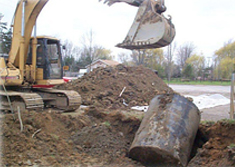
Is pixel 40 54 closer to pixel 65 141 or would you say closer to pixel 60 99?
pixel 60 99

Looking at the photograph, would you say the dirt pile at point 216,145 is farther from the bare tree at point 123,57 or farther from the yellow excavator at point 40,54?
the bare tree at point 123,57

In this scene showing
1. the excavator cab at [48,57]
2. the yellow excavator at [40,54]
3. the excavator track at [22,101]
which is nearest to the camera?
the yellow excavator at [40,54]

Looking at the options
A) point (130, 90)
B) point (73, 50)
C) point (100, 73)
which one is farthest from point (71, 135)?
point (73, 50)

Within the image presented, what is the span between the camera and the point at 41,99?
8.06m

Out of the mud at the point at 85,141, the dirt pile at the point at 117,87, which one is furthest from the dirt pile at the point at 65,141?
the dirt pile at the point at 117,87

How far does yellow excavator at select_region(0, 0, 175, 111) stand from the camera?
7066 mm

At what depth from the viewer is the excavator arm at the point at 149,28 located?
6.82 metres

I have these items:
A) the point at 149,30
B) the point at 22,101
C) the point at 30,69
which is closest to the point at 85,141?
the point at 22,101

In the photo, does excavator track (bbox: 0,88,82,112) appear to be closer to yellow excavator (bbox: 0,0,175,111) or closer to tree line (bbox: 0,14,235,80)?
yellow excavator (bbox: 0,0,175,111)

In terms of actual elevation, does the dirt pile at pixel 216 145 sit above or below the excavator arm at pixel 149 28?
below

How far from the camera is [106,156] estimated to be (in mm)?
5020

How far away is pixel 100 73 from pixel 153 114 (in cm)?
932

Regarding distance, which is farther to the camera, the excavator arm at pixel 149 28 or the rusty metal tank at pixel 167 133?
the excavator arm at pixel 149 28

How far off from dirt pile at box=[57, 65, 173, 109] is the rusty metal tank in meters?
5.97
